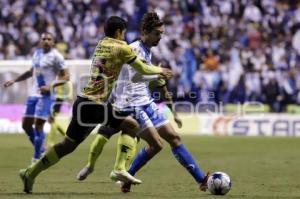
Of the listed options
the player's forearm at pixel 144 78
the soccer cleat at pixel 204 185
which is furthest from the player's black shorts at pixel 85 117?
the soccer cleat at pixel 204 185

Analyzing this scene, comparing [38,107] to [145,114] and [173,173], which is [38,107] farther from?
[145,114]

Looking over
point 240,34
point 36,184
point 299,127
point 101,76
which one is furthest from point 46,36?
point 240,34

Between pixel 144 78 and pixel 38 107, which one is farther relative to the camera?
pixel 38 107

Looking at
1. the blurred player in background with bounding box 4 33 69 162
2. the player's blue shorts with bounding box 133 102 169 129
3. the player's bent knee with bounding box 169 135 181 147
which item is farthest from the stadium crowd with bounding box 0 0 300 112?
the player's bent knee with bounding box 169 135 181 147

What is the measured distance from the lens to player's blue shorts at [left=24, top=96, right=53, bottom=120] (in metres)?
15.4

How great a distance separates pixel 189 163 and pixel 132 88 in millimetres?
1278

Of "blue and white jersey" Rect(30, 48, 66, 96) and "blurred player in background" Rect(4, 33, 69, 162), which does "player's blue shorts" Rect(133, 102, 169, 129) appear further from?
"blue and white jersey" Rect(30, 48, 66, 96)

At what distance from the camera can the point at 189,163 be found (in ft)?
34.2

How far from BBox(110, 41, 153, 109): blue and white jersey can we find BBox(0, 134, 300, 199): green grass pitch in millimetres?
1167

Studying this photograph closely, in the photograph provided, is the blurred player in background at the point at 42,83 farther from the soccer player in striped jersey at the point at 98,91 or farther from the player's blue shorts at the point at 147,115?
the soccer player in striped jersey at the point at 98,91

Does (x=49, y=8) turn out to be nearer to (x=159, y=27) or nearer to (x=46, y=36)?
(x=46, y=36)

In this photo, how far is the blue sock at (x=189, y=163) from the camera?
1038 centimetres

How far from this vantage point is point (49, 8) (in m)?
31.4

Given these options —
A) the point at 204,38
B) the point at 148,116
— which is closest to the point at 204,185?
the point at 148,116
